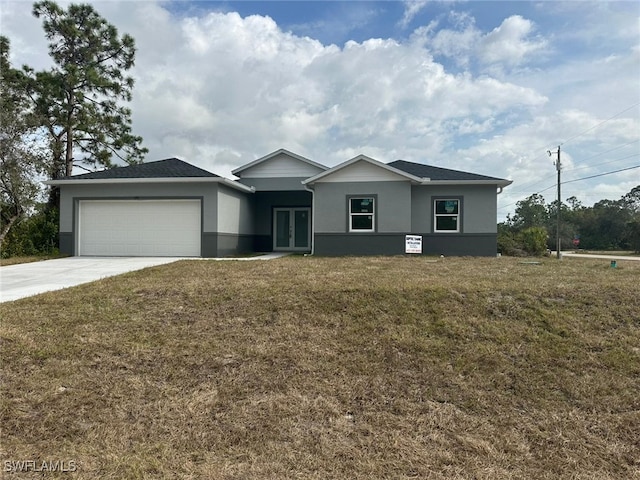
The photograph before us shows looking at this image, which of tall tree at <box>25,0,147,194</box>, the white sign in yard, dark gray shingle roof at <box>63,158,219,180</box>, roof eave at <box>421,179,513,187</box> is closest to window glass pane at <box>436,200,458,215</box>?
roof eave at <box>421,179,513,187</box>

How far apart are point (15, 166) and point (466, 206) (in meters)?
17.8

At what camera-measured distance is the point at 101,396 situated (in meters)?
4.09

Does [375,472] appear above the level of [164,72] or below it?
below

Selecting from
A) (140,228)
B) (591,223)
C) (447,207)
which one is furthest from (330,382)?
(591,223)

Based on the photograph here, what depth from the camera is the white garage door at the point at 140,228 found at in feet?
48.5

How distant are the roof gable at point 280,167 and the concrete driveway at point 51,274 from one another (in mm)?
7483

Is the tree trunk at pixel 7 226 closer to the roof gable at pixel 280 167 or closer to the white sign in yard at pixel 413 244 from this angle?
the roof gable at pixel 280 167

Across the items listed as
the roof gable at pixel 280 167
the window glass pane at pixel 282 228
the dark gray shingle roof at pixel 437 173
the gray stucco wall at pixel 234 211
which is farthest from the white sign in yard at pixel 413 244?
the gray stucco wall at pixel 234 211

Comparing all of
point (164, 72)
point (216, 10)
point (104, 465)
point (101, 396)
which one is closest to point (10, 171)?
point (164, 72)

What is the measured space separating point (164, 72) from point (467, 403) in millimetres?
16268

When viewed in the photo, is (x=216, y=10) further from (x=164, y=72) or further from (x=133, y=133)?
(x=133, y=133)

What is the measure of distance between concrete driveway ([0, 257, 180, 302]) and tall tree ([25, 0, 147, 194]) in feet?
29.0

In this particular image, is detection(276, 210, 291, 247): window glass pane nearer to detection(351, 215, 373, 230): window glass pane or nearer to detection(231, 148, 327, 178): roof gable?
detection(231, 148, 327, 178): roof gable

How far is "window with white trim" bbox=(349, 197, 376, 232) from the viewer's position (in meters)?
15.3
